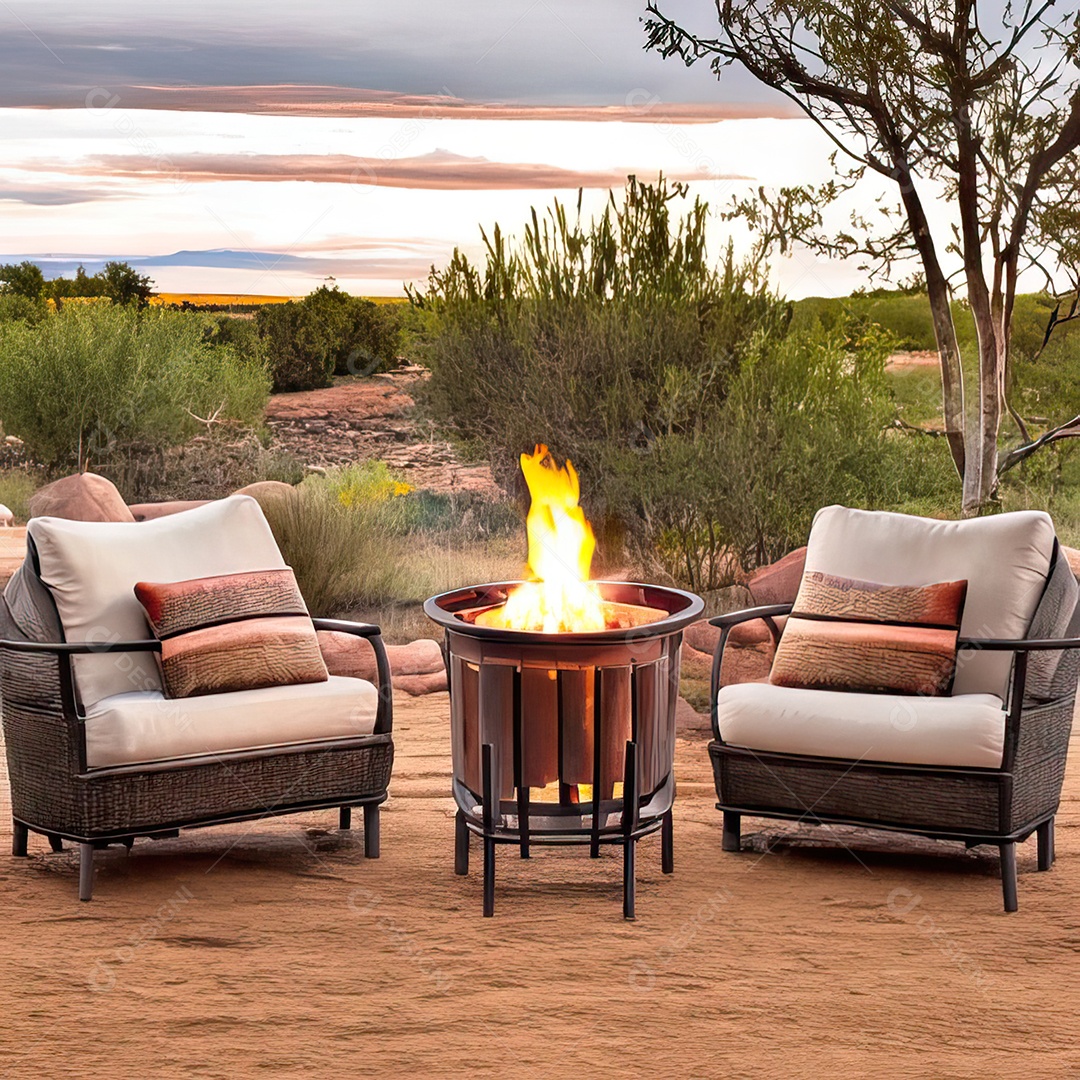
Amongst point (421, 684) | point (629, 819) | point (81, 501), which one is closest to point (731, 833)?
point (629, 819)

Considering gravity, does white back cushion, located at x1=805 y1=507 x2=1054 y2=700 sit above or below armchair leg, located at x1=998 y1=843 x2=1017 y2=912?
above

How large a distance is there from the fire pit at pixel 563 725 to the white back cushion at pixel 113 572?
770mm

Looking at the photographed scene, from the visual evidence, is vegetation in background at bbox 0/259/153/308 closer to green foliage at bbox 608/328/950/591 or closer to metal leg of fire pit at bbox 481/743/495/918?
green foliage at bbox 608/328/950/591

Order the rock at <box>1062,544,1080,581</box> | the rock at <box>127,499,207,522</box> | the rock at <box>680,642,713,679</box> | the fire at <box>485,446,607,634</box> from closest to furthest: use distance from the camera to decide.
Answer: the fire at <box>485,446,607,634</box>
the rock at <box>680,642,713,679</box>
the rock at <box>1062,544,1080,581</box>
the rock at <box>127,499,207,522</box>

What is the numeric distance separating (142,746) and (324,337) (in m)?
8.61

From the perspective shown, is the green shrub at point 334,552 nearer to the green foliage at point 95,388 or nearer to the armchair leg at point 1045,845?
the green foliage at point 95,388

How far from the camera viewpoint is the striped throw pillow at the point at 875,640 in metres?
3.12

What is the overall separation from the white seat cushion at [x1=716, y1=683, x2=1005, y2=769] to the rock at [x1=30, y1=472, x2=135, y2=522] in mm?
4990

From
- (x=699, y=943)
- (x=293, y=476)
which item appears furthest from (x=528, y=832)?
(x=293, y=476)

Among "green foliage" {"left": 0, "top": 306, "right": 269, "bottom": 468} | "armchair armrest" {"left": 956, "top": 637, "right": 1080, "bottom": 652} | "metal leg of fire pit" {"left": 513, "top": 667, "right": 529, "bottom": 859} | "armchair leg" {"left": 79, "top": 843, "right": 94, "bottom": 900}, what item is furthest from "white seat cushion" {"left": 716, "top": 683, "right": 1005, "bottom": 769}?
"green foliage" {"left": 0, "top": 306, "right": 269, "bottom": 468}

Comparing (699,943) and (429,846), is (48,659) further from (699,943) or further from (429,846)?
(699,943)

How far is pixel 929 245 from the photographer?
7.08 metres

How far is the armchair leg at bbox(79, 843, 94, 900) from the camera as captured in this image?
292cm

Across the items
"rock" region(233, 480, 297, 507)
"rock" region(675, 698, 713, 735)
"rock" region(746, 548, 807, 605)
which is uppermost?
"rock" region(233, 480, 297, 507)
